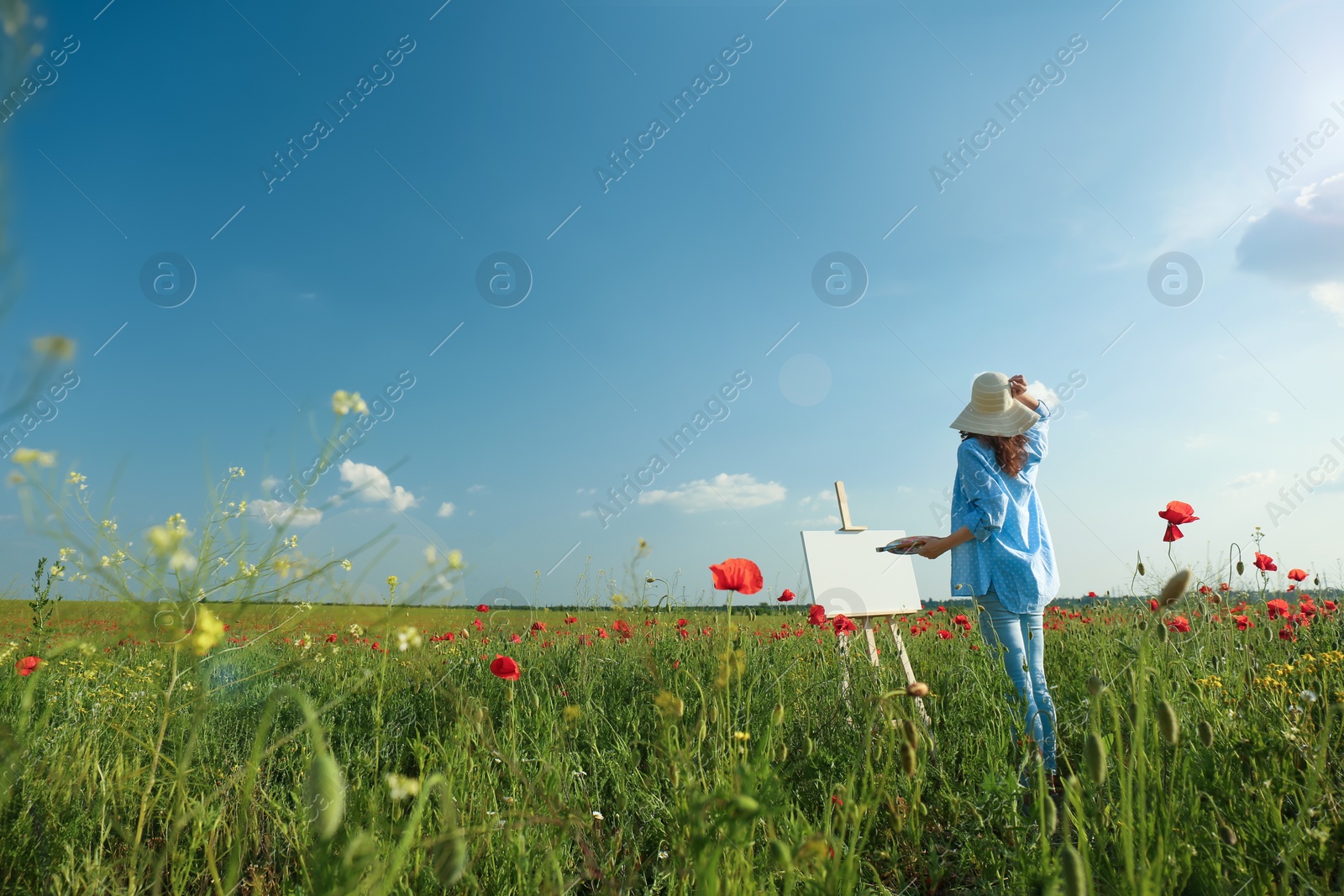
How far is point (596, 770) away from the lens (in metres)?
2.46

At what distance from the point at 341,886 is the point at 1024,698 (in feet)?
8.84

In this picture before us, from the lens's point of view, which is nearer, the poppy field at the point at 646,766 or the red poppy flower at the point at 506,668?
the poppy field at the point at 646,766

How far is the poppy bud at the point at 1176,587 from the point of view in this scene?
1.16 metres

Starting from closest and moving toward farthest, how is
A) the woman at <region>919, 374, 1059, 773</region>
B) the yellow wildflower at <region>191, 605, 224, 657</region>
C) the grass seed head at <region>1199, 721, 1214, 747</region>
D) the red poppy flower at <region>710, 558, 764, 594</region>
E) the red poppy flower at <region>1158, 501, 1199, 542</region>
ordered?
the yellow wildflower at <region>191, 605, 224, 657</region> < the grass seed head at <region>1199, 721, 1214, 747</region> < the red poppy flower at <region>710, 558, 764, 594</region> < the red poppy flower at <region>1158, 501, 1199, 542</region> < the woman at <region>919, 374, 1059, 773</region>

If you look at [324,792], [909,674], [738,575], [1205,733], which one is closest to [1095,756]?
[1205,733]

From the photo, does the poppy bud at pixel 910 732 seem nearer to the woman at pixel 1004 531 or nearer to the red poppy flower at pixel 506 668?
the red poppy flower at pixel 506 668

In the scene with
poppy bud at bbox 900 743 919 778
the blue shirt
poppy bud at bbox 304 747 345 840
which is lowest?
poppy bud at bbox 900 743 919 778

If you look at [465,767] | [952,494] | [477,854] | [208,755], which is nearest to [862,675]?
[952,494]

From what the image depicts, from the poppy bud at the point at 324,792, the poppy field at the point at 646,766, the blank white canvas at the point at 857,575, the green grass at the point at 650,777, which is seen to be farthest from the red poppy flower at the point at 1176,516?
the poppy bud at the point at 324,792

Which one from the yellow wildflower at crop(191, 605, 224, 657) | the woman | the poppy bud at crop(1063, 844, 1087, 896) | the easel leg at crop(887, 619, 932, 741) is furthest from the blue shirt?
the yellow wildflower at crop(191, 605, 224, 657)

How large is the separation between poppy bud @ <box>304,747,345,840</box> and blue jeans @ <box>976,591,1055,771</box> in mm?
2735

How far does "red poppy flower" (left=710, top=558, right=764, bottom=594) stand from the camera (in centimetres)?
188

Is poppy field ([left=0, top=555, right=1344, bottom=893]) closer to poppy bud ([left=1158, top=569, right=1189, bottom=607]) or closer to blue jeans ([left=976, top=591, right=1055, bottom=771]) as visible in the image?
poppy bud ([left=1158, top=569, right=1189, bottom=607])

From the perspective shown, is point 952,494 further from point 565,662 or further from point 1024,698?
point 565,662
